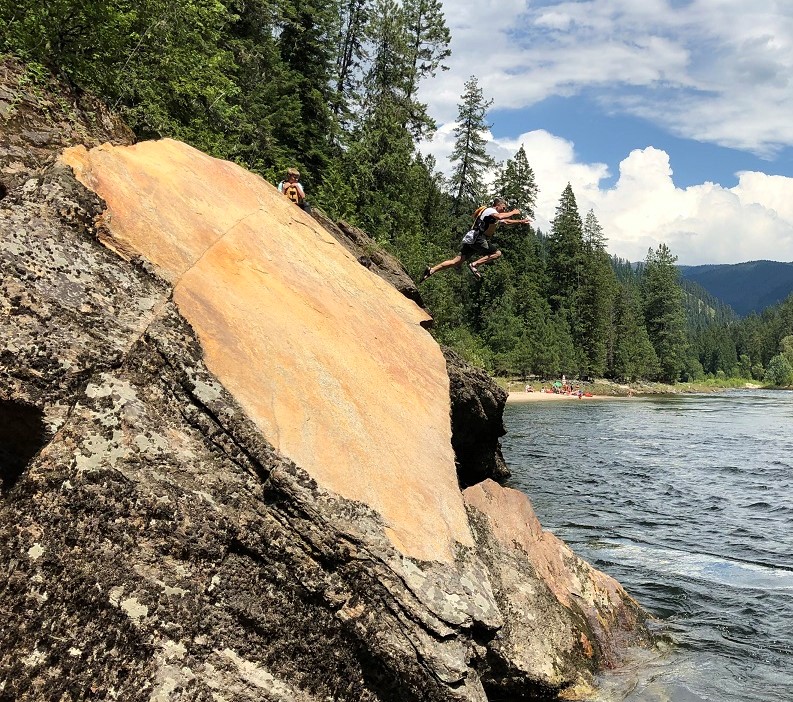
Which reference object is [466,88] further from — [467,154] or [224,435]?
[224,435]

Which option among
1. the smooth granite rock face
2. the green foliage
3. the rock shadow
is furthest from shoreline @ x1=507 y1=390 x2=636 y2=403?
the green foliage

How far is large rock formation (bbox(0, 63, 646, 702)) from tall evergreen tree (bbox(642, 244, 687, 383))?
106746 millimetres

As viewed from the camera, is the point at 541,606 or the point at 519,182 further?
the point at 519,182

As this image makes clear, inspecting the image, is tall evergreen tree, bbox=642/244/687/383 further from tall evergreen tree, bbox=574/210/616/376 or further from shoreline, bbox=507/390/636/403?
shoreline, bbox=507/390/636/403

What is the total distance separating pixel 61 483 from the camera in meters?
3.47

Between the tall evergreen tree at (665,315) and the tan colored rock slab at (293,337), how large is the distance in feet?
345

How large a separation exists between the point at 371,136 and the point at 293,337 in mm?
38113

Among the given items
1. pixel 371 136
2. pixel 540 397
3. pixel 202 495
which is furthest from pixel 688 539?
pixel 540 397

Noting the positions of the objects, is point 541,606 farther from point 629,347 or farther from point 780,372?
point 780,372

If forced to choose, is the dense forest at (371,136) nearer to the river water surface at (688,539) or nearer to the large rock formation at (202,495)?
the large rock formation at (202,495)

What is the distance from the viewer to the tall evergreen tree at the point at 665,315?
336ft

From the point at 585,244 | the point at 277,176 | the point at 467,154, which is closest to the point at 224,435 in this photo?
the point at 277,176

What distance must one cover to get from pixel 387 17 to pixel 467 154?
104ft

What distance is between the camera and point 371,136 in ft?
133
